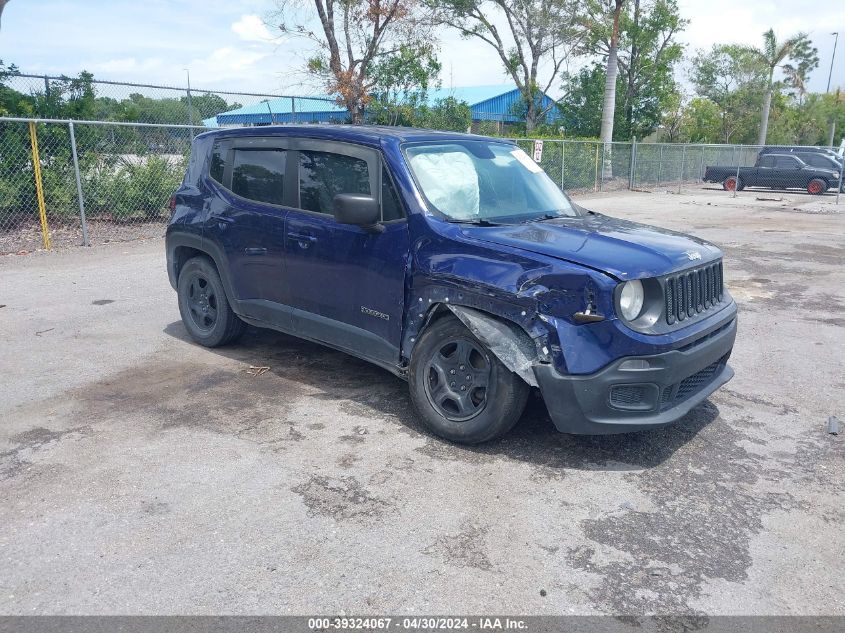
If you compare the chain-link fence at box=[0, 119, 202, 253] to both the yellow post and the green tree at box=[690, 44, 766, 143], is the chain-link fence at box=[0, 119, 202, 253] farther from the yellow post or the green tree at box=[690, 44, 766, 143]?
the green tree at box=[690, 44, 766, 143]

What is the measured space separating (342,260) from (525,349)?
5.06 feet

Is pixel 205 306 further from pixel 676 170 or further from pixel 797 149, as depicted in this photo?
pixel 797 149

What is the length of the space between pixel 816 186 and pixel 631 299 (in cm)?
2758

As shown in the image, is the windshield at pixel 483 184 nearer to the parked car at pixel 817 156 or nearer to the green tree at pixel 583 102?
the parked car at pixel 817 156

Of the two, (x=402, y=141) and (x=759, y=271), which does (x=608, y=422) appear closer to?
(x=402, y=141)

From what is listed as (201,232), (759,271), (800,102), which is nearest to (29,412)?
(201,232)

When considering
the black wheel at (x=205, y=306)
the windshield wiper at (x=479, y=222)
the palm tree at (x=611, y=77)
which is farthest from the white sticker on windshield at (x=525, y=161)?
the palm tree at (x=611, y=77)

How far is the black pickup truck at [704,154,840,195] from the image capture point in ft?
89.5

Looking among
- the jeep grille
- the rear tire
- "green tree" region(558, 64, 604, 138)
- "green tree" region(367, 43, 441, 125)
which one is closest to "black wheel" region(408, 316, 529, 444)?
the jeep grille

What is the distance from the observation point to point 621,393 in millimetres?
3918

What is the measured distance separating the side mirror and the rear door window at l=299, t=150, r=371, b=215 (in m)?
0.33

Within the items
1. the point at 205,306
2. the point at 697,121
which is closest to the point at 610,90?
the point at 697,121

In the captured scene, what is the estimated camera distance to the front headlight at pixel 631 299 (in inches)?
152

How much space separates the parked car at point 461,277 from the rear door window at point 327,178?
12 millimetres
